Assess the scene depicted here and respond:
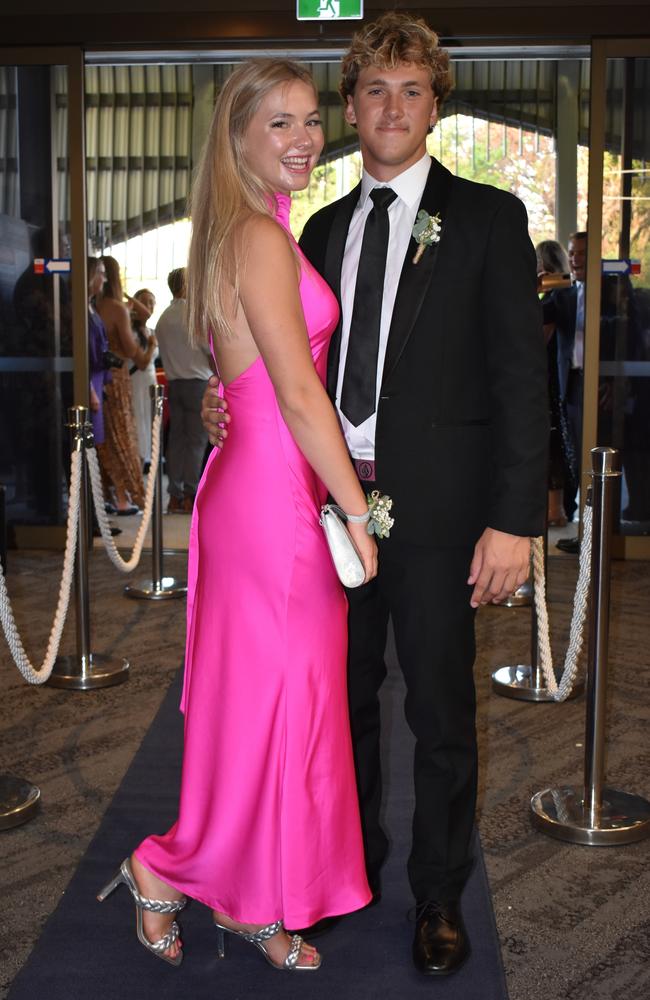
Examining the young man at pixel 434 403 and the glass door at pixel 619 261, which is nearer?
the young man at pixel 434 403

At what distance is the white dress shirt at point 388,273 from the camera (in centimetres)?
241

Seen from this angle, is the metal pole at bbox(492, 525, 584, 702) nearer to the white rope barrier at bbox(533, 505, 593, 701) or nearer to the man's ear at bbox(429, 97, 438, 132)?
the white rope barrier at bbox(533, 505, 593, 701)

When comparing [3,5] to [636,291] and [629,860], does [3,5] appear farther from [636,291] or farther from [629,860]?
[629,860]

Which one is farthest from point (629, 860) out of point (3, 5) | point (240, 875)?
point (3, 5)

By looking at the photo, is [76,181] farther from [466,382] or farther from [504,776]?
[466,382]

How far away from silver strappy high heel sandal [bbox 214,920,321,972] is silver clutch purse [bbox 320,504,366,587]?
2.48 feet

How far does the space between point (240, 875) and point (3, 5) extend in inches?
237

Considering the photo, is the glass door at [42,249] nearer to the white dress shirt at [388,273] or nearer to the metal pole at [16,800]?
the metal pole at [16,800]

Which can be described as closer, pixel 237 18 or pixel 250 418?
pixel 250 418

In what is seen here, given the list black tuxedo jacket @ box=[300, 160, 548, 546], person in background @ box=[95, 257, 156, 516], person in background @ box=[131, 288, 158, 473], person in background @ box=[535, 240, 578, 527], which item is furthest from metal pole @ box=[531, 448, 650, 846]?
person in background @ box=[131, 288, 158, 473]

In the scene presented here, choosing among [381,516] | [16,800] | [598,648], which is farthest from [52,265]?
[381,516]

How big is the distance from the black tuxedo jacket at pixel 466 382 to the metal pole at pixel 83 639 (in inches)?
87.0

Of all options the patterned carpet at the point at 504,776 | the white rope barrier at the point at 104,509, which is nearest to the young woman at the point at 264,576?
the patterned carpet at the point at 504,776

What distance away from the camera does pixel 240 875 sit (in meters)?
2.29
